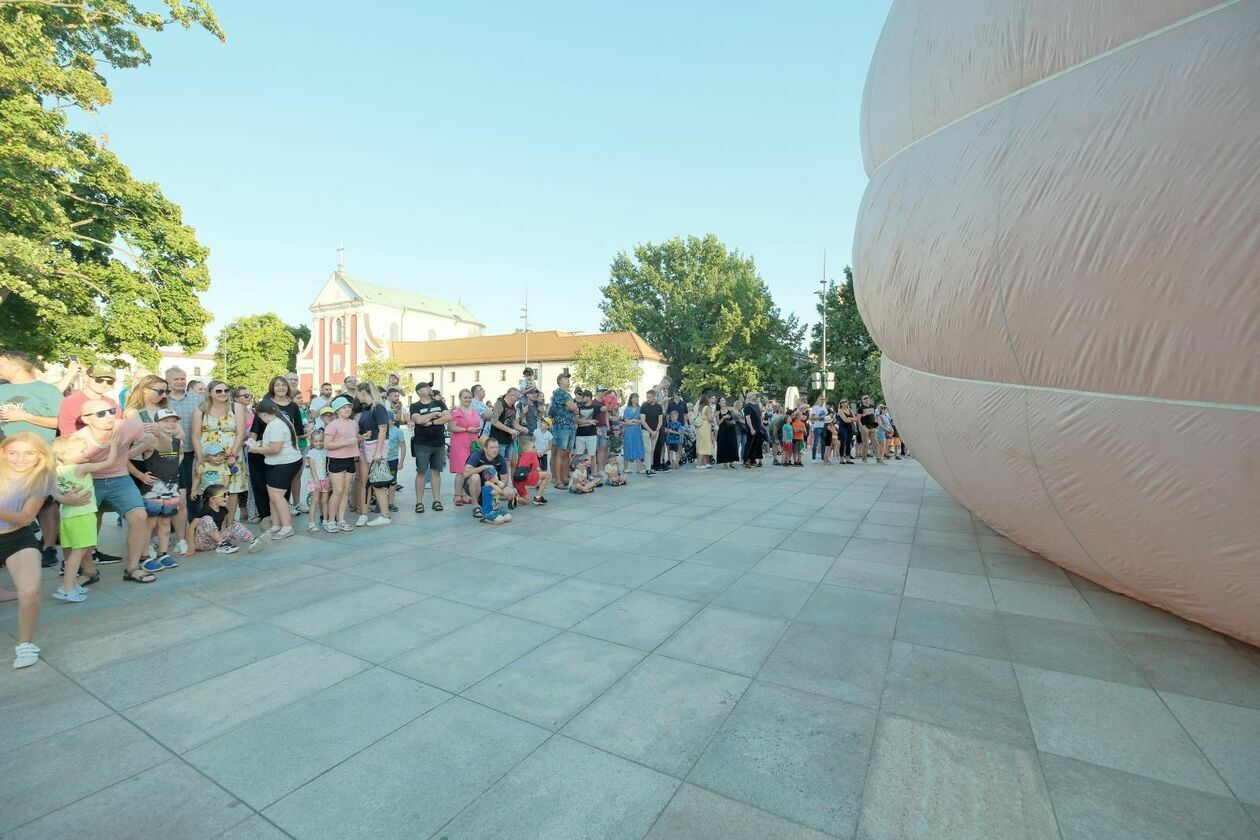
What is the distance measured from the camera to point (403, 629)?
370cm

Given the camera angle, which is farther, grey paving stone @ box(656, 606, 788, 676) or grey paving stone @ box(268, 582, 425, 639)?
grey paving stone @ box(268, 582, 425, 639)

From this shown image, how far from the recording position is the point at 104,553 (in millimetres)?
5422

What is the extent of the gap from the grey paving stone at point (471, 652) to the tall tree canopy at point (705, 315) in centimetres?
3987

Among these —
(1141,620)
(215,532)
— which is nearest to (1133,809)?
(1141,620)

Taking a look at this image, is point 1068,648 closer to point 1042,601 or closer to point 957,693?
point 1042,601

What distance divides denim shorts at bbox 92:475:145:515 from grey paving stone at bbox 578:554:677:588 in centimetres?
396

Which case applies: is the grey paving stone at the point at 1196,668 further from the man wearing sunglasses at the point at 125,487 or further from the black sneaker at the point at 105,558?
Result: the black sneaker at the point at 105,558

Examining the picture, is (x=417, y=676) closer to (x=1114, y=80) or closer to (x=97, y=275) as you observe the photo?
(x=1114, y=80)

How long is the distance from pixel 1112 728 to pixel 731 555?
10.5 ft

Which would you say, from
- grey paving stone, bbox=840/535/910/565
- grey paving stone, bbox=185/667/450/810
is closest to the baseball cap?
grey paving stone, bbox=185/667/450/810

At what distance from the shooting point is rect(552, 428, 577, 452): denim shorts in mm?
10070

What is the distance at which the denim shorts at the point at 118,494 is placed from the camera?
4645mm

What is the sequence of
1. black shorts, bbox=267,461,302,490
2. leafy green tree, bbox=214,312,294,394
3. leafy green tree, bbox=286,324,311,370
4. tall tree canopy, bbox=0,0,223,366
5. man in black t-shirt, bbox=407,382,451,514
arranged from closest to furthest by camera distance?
1. black shorts, bbox=267,461,302,490
2. man in black t-shirt, bbox=407,382,451,514
3. tall tree canopy, bbox=0,0,223,366
4. leafy green tree, bbox=214,312,294,394
5. leafy green tree, bbox=286,324,311,370

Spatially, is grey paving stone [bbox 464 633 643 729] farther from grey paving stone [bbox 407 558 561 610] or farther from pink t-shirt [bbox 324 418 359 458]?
pink t-shirt [bbox 324 418 359 458]
